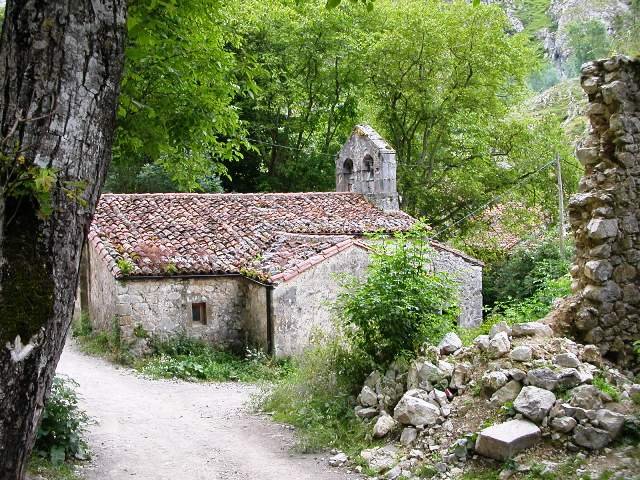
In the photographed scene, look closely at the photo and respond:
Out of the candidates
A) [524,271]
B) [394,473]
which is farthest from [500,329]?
[524,271]

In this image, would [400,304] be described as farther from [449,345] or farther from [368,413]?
[368,413]

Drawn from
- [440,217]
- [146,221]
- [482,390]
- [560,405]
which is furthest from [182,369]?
[440,217]

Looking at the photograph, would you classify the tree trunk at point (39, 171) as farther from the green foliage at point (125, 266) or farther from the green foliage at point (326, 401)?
the green foliage at point (125, 266)

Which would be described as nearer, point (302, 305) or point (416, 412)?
point (416, 412)

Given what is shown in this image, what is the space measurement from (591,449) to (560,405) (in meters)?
0.55

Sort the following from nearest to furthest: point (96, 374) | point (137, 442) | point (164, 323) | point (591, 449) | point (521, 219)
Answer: point (591, 449)
point (137, 442)
point (96, 374)
point (164, 323)
point (521, 219)

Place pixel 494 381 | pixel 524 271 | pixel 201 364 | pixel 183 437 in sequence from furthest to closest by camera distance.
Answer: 1. pixel 524 271
2. pixel 201 364
3. pixel 183 437
4. pixel 494 381

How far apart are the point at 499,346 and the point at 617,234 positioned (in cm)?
199

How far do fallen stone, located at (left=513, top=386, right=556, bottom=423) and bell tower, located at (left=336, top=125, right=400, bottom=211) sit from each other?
14.3 metres

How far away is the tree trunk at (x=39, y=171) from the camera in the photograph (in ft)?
11.1

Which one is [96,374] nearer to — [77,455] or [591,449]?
[77,455]

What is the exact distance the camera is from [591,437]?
7195 mm

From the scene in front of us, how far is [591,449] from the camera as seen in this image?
23.6 feet

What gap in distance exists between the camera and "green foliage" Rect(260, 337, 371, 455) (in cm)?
927
